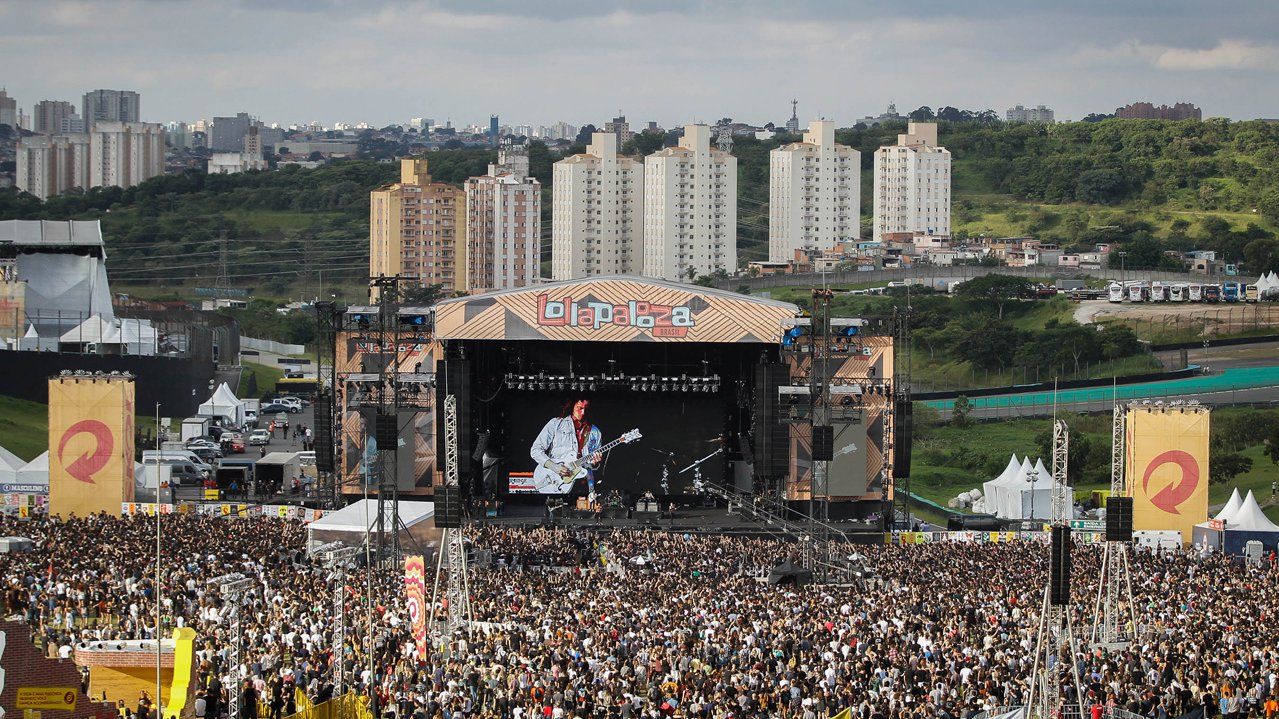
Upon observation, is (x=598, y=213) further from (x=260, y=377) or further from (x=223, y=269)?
(x=260, y=377)

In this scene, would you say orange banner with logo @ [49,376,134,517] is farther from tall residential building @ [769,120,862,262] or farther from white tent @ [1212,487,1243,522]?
tall residential building @ [769,120,862,262]

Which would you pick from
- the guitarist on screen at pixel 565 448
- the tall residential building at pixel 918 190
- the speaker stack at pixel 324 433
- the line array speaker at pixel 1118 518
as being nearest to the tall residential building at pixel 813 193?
the tall residential building at pixel 918 190

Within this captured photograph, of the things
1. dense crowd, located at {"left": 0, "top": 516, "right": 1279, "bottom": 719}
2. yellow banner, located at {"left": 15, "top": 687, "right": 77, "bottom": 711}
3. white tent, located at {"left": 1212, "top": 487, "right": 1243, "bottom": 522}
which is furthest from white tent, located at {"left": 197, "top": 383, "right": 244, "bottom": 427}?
yellow banner, located at {"left": 15, "top": 687, "right": 77, "bottom": 711}

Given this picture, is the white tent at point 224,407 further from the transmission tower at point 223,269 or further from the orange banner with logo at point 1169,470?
the transmission tower at point 223,269

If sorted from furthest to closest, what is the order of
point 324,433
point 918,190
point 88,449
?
point 918,190 → point 324,433 → point 88,449

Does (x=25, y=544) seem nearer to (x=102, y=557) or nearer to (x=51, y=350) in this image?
(x=102, y=557)

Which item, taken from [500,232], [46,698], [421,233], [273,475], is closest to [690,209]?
[500,232]
